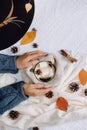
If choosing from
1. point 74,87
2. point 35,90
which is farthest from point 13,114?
point 74,87

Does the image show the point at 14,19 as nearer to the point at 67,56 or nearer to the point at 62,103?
the point at 67,56

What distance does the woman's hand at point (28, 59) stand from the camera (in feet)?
3.53

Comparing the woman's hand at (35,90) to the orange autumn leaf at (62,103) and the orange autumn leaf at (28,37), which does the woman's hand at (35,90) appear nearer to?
the orange autumn leaf at (62,103)

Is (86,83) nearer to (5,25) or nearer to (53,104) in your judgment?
(53,104)

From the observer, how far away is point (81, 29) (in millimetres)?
1167

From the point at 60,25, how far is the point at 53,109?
1.06 ft

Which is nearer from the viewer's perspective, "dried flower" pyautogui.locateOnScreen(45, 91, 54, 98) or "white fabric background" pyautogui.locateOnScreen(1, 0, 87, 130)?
"dried flower" pyautogui.locateOnScreen(45, 91, 54, 98)

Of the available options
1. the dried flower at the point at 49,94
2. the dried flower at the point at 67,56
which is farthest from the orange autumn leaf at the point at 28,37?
the dried flower at the point at 49,94

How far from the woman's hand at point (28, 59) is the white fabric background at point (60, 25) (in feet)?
0.18

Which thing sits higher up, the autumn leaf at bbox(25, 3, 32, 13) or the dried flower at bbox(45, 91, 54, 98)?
the autumn leaf at bbox(25, 3, 32, 13)

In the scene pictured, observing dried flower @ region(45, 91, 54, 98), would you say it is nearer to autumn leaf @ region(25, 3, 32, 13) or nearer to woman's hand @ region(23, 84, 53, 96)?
woman's hand @ region(23, 84, 53, 96)

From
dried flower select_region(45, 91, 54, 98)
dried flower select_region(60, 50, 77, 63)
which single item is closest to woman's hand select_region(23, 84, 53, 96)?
dried flower select_region(45, 91, 54, 98)

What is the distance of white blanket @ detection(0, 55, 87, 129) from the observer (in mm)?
1030

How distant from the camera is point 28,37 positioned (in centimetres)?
117
